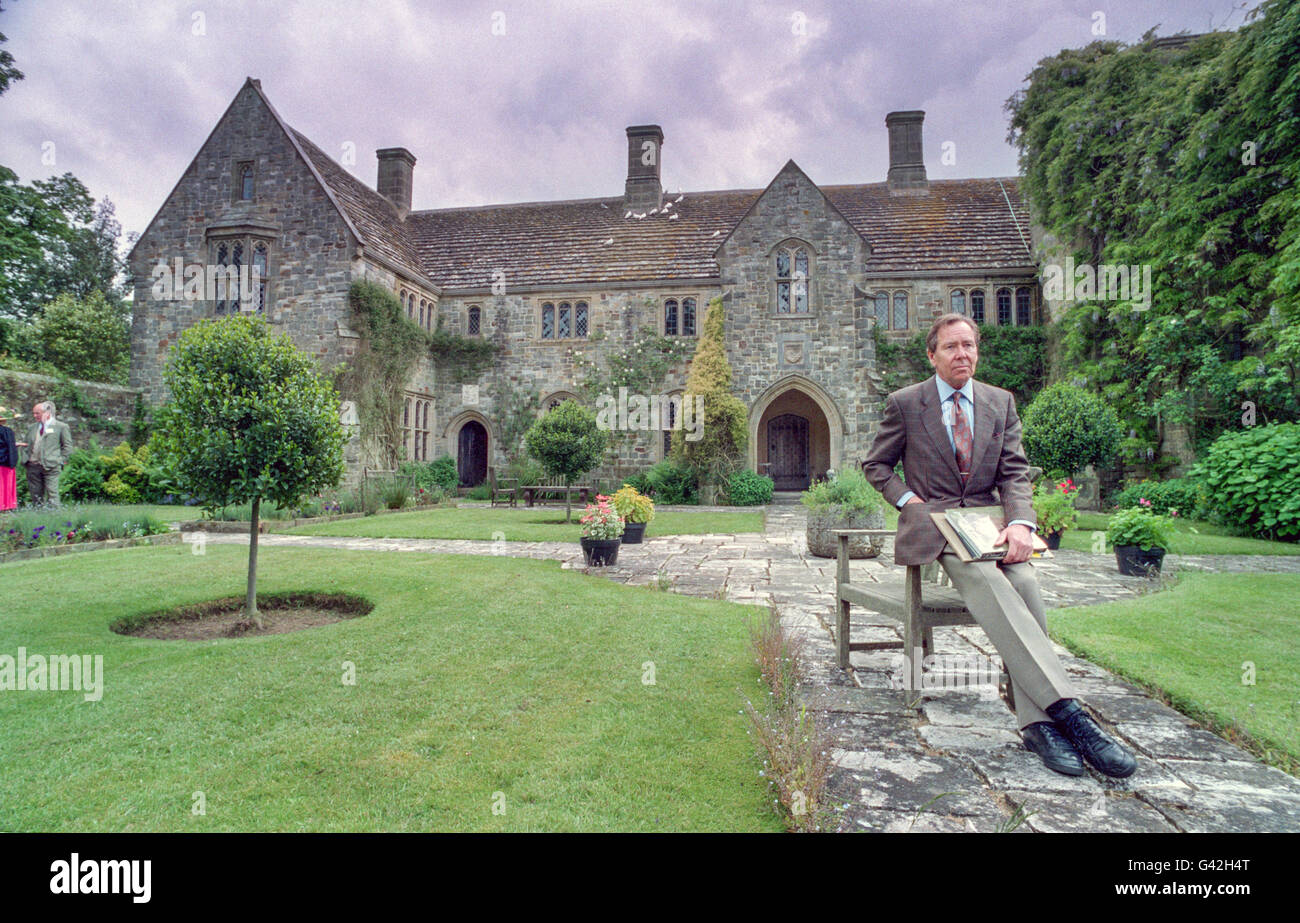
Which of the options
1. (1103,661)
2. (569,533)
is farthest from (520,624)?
(569,533)

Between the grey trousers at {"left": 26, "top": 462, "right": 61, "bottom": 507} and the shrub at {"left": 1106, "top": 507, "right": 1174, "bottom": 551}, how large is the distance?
1621 centimetres

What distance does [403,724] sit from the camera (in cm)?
332

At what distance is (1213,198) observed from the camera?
12.5 meters

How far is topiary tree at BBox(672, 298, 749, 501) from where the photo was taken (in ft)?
59.7

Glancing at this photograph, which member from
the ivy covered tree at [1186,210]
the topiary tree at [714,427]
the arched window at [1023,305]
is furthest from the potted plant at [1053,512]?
the arched window at [1023,305]

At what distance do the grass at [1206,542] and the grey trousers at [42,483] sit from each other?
671 inches

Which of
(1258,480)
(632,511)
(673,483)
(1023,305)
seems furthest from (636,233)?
(1258,480)

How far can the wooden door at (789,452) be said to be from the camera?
23.1 m

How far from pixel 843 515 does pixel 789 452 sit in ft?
46.7

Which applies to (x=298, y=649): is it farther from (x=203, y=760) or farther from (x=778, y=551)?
(x=778, y=551)

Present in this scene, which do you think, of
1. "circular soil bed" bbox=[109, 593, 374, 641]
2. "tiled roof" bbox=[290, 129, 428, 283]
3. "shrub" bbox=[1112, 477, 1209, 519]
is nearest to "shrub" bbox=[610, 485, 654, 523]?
"circular soil bed" bbox=[109, 593, 374, 641]

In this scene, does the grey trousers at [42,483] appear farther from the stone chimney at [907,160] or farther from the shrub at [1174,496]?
the stone chimney at [907,160]

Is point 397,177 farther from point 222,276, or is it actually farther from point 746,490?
point 746,490

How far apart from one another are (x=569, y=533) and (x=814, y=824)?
9.84m
